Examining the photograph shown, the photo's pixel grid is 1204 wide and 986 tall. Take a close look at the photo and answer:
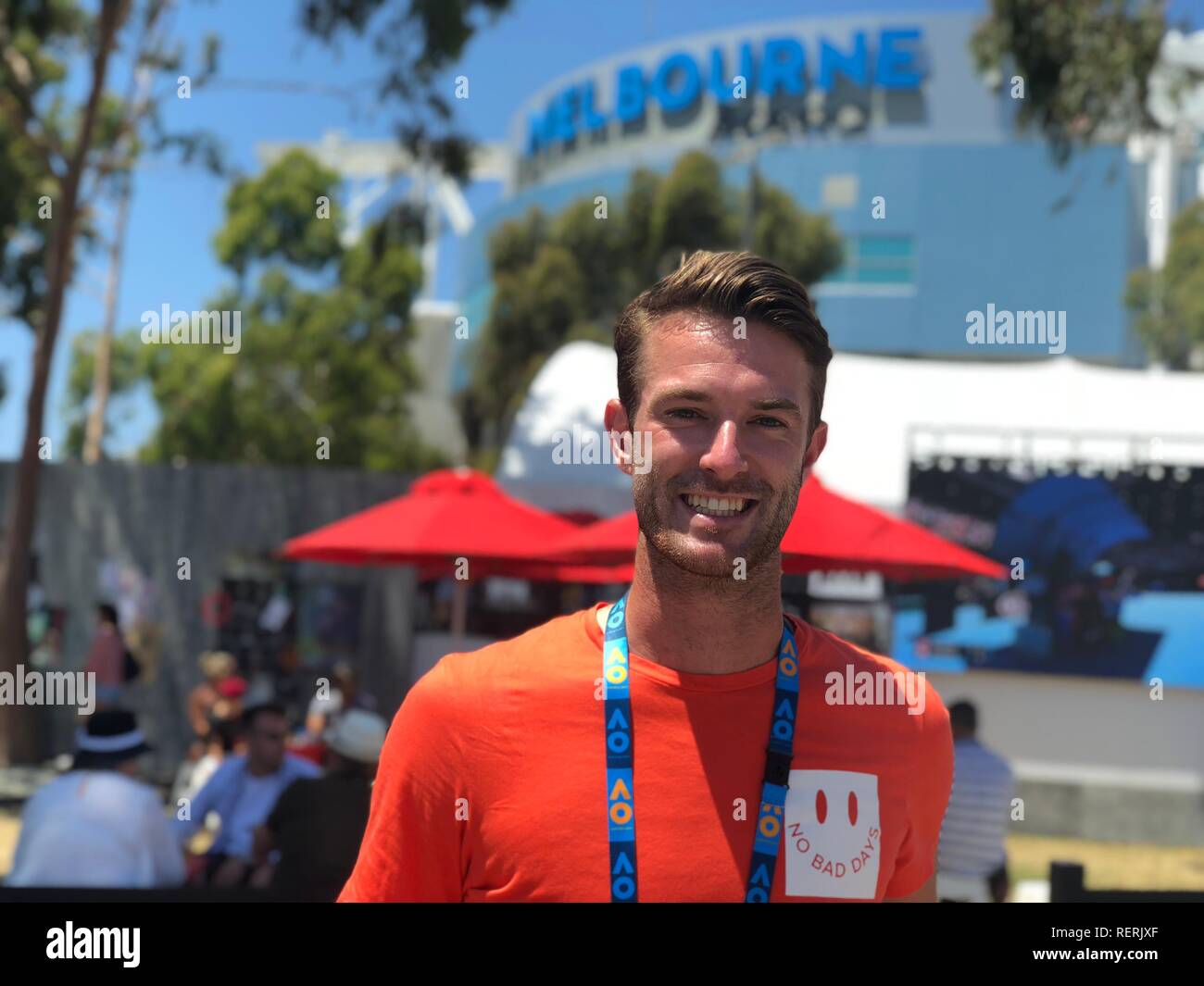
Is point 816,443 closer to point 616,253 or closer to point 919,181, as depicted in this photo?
point 616,253

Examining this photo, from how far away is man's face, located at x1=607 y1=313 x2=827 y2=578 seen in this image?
1928mm

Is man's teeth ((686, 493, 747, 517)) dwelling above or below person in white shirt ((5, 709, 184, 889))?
above

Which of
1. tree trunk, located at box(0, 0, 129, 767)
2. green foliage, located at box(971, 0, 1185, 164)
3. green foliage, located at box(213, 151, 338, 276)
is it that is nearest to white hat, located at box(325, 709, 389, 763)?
tree trunk, located at box(0, 0, 129, 767)

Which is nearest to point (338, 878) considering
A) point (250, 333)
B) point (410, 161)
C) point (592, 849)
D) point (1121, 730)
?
point (592, 849)

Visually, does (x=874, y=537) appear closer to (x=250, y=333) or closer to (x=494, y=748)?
(x=494, y=748)

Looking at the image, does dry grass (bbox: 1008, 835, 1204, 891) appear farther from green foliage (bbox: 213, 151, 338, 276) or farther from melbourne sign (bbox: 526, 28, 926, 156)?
melbourne sign (bbox: 526, 28, 926, 156)

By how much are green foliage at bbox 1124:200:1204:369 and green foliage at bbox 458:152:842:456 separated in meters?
6.78

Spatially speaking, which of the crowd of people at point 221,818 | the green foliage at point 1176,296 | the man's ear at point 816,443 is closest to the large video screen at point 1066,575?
the crowd of people at point 221,818

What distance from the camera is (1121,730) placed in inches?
487

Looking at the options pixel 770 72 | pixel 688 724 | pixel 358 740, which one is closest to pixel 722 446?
pixel 688 724

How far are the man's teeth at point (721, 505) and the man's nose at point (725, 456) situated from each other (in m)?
0.03

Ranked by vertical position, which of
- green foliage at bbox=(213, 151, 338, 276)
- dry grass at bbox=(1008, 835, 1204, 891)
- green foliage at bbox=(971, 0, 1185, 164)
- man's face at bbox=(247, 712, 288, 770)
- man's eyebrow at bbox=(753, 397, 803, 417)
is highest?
green foliage at bbox=(213, 151, 338, 276)

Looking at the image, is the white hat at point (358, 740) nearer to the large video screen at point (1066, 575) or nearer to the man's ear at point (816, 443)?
the man's ear at point (816, 443)

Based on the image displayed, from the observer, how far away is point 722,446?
192 cm
